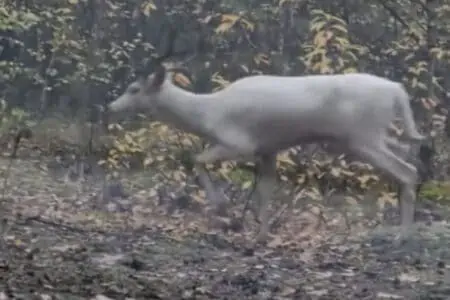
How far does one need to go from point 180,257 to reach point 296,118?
1.00 metres

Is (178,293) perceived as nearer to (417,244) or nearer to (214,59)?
(417,244)

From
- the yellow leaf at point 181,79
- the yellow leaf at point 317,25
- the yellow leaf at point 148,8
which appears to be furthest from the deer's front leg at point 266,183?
the yellow leaf at point 148,8

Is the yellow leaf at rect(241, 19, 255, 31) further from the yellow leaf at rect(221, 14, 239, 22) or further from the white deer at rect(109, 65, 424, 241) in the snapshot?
the white deer at rect(109, 65, 424, 241)

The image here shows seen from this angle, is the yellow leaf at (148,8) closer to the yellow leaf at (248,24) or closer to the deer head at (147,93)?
the yellow leaf at (248,24)

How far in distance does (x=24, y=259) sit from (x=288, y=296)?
0.90 metres

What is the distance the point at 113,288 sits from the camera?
3227mm

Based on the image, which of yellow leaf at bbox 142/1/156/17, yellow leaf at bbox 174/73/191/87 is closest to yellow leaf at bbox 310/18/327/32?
yellow leaf at bbox 174/73/191/87

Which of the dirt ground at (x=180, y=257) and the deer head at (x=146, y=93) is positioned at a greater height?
the deer head at (x=146, y=93)

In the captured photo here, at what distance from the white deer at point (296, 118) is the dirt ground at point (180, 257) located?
1.07ft

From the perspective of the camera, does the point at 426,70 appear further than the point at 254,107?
Yes

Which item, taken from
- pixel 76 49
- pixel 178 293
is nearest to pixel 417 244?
pixel 178 293

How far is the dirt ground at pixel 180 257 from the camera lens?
334 centimetres

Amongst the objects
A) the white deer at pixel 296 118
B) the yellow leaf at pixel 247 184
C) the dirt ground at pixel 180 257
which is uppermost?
the white deer at pixel 296 118

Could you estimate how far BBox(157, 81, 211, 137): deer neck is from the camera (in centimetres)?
486
